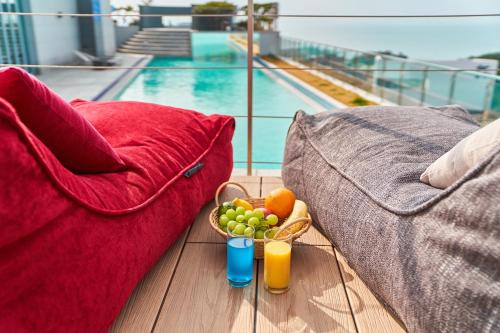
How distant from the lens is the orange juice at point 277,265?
1.16 meters

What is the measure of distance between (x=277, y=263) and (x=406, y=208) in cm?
36

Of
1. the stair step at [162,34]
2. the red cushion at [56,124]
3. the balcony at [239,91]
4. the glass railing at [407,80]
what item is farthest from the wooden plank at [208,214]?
the stair step at [162,34]

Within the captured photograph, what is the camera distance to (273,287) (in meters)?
1.20

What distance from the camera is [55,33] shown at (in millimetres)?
9641

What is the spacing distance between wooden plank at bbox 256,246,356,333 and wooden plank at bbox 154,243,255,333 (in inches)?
1.8

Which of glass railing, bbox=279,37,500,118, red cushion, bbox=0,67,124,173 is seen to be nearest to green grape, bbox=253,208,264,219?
red cushion, bbox=0,67,124,173

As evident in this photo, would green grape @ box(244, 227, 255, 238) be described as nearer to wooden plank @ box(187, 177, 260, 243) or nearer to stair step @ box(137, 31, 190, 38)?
wooden plank @ box(187, 177, 260, 243)

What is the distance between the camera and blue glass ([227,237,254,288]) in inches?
46.3

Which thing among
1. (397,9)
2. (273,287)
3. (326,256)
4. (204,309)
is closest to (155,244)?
(204,309)

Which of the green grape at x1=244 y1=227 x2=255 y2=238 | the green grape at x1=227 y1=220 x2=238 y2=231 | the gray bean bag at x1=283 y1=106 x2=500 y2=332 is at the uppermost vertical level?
the gray bean bag at x1=283 y1=106 x2=500 y2=332

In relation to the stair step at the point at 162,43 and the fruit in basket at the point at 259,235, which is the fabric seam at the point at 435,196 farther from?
the stair step at the point at 162,43

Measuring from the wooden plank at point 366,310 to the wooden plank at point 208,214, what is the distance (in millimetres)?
473

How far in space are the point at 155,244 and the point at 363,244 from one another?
22.9 inches

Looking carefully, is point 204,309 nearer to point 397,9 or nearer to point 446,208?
point 446,208
